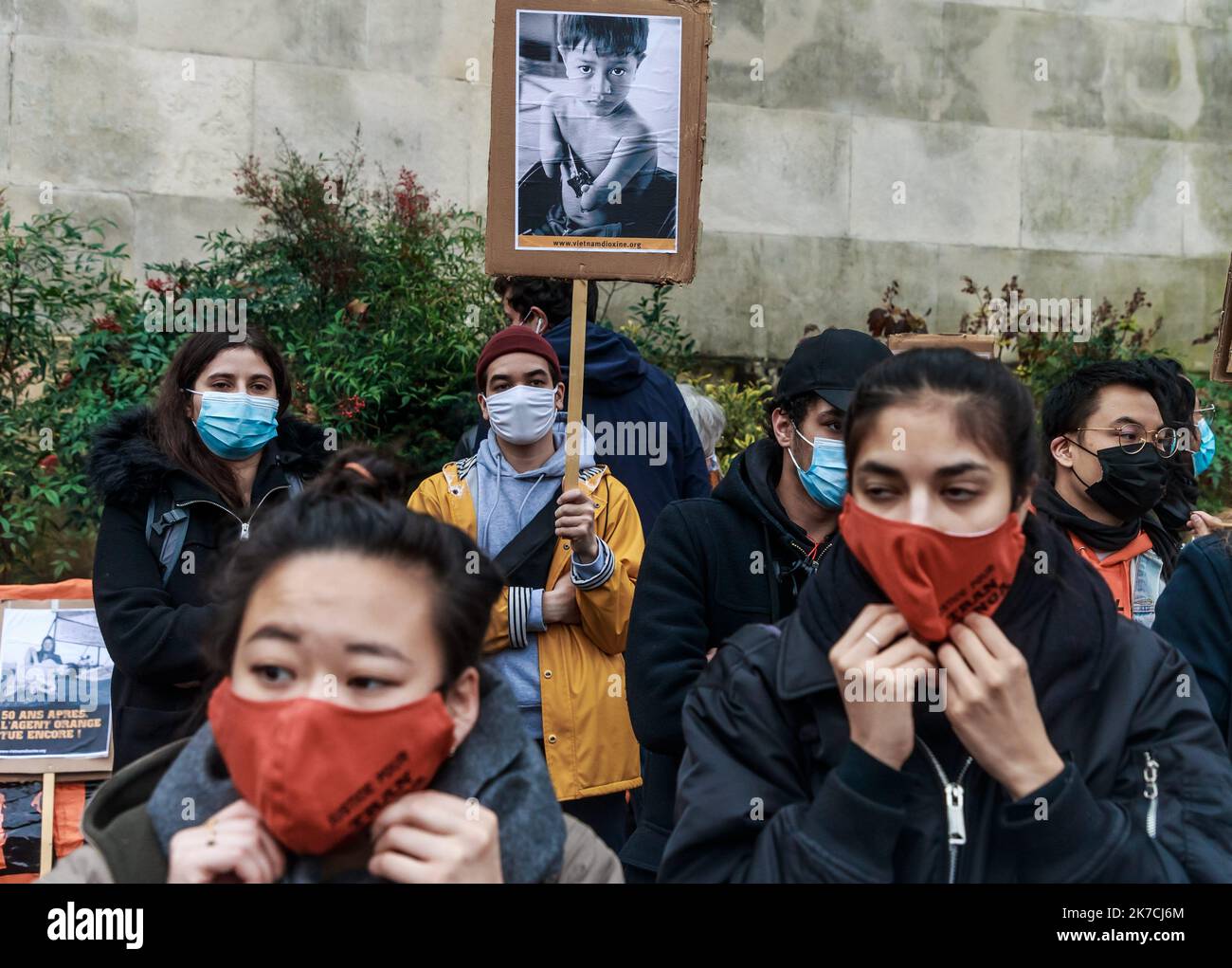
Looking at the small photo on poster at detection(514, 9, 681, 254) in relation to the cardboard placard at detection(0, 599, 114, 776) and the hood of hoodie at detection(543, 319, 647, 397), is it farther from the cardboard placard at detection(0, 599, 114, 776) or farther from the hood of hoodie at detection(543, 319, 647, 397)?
the cardboard placard at detection(0, 599, 114, 776)

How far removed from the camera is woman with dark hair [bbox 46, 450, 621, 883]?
2000 mm

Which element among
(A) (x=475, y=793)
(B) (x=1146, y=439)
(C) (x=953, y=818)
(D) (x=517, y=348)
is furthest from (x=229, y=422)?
(B) (x=1146, y=439)

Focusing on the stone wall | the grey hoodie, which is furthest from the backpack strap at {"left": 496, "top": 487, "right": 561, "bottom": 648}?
the stone wall

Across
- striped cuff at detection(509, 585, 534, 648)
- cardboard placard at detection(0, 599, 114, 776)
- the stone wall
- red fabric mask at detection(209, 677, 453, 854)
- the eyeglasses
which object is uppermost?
the stone wall

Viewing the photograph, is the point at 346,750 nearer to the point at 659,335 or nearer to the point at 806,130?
the point at 659,335

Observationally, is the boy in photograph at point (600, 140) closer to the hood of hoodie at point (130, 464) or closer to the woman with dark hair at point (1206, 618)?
the hood of hoodie at point (130, 464)

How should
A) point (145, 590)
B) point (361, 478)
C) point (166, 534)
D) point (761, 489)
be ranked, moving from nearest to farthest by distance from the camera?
point (361, 478) < point (761, 489) < point (145, 590) < point (166, 534)

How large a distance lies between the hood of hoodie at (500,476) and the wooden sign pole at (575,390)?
189mm

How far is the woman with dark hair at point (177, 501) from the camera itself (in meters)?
3.92

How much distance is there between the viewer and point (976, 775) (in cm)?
228

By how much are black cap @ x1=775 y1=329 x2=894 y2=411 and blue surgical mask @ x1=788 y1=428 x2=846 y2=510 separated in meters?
0.12

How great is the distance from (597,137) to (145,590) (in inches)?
75.7

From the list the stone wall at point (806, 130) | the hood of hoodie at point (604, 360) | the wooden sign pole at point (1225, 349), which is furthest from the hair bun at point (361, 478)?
the stone wall at point (806, 130)
